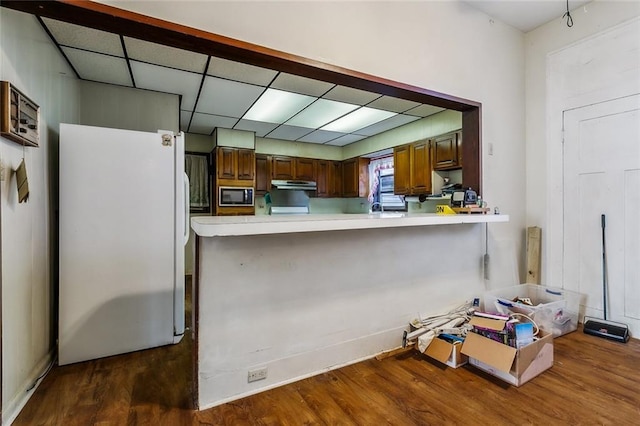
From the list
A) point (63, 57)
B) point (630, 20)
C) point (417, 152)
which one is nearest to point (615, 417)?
point (630, 20)

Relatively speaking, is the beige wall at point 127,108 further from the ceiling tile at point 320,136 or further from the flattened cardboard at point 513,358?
the flattened cardboard at point 513,358

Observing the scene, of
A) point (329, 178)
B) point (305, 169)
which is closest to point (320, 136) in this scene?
point (305, 169)

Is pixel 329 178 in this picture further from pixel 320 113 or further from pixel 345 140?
pixel 320 113

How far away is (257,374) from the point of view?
1.91 meters

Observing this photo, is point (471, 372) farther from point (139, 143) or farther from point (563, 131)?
point (139, 143)

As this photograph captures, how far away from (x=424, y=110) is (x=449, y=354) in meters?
3.03

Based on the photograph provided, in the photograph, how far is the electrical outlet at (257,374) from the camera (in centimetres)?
190

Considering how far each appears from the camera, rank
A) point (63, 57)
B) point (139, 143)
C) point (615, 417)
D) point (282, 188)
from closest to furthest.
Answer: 1. point (615, 417)
2. point (139, 143)
3. point (63, 57)
4. point (282, 188)

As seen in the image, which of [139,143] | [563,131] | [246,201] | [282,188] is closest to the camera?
[139,143]

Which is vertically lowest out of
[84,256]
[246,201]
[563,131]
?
[84,256]

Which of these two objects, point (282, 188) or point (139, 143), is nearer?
point (139, 143)

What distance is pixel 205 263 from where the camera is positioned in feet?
5.83

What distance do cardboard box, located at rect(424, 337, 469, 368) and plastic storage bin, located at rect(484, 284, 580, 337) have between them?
0.64m

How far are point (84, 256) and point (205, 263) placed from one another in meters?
1.21
